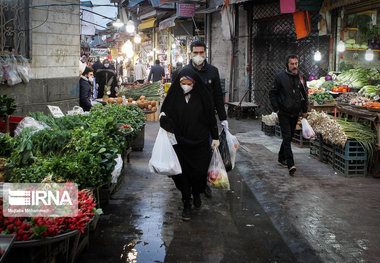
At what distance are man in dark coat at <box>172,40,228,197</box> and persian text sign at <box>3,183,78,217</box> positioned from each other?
109 inches

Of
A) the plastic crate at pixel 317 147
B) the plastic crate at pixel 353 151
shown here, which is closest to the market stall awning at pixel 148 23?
the plastic crate at pixel 317 147

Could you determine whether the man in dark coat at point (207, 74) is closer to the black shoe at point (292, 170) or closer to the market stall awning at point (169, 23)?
the black shoe at point (292, 170)

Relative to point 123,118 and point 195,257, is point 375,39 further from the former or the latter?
point 195,257

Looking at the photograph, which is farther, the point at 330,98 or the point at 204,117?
the point at 330,98

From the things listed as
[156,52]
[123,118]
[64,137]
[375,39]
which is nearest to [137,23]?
[156,52]

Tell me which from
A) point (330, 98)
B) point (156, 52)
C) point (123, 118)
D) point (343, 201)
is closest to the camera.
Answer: point (343, 201)

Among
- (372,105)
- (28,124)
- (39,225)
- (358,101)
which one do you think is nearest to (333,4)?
(358,101)

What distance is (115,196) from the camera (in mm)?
6324

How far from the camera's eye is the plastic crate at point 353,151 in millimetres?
7410

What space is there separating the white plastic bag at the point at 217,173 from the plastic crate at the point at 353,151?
2.83 metres

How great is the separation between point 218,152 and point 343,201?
1.93 m

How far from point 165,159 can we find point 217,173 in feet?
2.44

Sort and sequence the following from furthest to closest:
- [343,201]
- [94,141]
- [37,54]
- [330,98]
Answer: [330,98]
[37,54]
[343,201]
[94,141]

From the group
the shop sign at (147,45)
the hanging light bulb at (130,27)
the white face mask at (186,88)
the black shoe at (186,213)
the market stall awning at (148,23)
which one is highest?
the market stall awning at (148,23)
